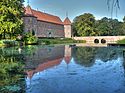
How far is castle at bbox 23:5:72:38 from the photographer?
8076 centimetres

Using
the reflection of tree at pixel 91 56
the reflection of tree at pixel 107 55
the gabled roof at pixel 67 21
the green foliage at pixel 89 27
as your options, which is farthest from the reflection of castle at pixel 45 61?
the gabled roof at pixel 67 21

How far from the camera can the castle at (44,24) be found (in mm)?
80756

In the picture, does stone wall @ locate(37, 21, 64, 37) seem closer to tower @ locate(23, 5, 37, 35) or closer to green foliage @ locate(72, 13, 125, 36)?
green foliage @ locate(72, 13, 125, 36)

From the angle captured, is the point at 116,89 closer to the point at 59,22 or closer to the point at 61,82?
the point at 61,82

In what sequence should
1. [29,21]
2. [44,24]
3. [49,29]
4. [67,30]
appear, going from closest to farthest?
[29,21]
[44,24]
[49,29]
[67,30]

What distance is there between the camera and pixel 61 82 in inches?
404

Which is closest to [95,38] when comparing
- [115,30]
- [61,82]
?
[115,30]

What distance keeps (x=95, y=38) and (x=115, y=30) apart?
28961mm

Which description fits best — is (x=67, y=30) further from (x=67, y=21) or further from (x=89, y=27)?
(x=89, y=27)

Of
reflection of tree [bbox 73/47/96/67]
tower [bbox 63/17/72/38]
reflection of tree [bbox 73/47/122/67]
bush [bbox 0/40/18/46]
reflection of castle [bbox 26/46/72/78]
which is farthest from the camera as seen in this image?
tower [bbox 63/17/72/38]

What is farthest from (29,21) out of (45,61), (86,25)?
(45,61)

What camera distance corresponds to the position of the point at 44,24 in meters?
97.6

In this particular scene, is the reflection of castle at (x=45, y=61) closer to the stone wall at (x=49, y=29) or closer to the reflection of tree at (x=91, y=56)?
the reflection of tree at (x=91, y=56)

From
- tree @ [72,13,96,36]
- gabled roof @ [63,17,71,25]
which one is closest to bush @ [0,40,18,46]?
tree @ [72,13,96,36]
